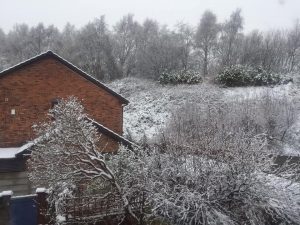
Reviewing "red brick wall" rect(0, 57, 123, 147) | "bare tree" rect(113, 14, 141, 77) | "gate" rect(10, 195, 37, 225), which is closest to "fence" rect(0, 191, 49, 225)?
"gate" rect(10, 195, 37, 225)

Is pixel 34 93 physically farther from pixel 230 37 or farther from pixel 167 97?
pixel 230 37

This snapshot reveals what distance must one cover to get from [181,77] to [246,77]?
576cm

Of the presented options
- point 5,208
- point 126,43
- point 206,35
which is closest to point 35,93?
point 5,208

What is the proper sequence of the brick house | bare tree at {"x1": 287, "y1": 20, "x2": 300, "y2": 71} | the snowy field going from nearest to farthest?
the brick house
the snowy field
bare tree at {"x1": 287, "y1": 20, "x2": 300, "y2": 71}

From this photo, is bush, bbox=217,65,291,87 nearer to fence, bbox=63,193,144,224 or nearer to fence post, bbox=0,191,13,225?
fence, bbox=63,193,144,224

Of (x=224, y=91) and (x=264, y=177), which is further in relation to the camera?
(x=224, y=91)

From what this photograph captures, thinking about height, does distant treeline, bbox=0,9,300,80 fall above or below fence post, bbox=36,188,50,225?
above

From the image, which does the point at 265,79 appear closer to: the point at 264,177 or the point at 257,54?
the point at 257,54

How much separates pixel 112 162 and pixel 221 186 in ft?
12.0

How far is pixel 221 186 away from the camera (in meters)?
10.2

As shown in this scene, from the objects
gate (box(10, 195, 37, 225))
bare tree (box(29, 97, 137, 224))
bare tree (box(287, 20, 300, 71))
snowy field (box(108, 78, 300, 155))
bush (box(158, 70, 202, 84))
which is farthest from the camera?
bare tree (box(287, 20, 300, 71))

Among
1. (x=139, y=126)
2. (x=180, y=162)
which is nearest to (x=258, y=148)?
(x=180, y=162)

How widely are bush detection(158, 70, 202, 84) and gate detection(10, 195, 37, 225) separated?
22.4 metres

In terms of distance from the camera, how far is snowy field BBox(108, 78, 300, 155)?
1038 inches
